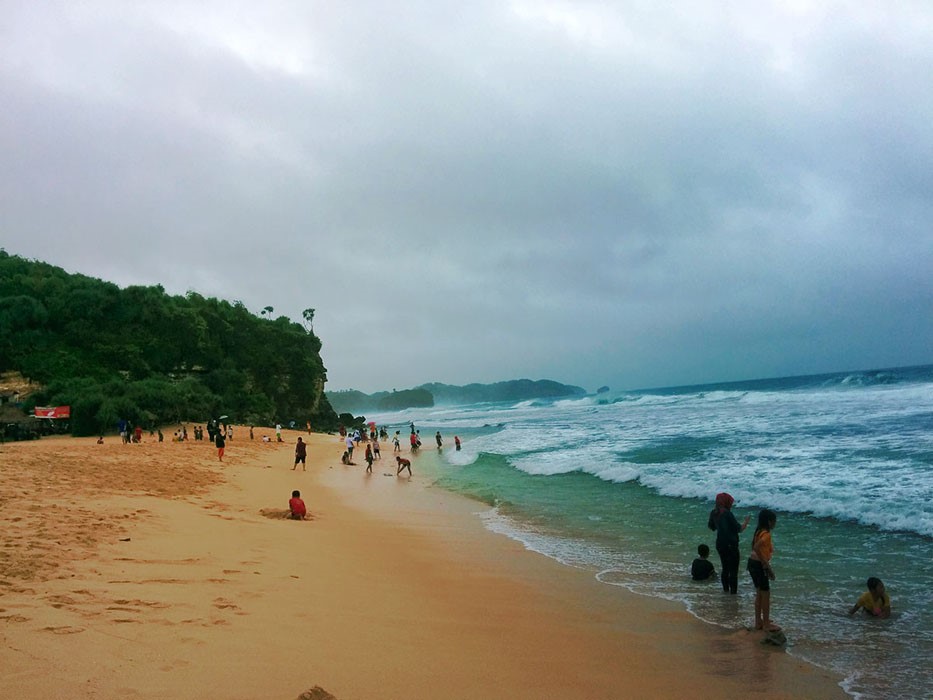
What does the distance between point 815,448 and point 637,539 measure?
12.9 meters

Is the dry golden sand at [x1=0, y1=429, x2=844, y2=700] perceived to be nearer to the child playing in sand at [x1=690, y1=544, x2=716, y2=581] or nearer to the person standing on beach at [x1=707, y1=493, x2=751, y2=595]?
the person standing on beach at [x1=707, y1=493, x2=751, y2=595]

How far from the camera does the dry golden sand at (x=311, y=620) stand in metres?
4.40

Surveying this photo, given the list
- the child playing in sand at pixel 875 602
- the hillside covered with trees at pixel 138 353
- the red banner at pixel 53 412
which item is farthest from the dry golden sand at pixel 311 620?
the hillside covered with trees at pixel 138 353

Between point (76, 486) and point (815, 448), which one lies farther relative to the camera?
point (815, 448)

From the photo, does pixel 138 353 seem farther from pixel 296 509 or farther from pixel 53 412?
pixel 296 509

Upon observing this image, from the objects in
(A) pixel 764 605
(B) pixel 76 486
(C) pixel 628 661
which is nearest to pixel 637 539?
(A) pixel 764 605

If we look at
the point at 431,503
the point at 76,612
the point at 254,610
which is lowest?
the point at 431,503

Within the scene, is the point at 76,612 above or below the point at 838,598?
above

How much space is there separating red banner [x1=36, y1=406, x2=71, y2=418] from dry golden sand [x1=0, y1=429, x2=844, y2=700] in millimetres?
27621

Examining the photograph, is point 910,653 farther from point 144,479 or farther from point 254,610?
point 144,479

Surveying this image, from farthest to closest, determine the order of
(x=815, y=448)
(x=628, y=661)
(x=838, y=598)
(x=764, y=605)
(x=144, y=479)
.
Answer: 1. (x=815, y=448)
2. (x=144, y=479)
3. (x=838, y=598)
4. (x=764, y=605)
5. (x=628, y=661)

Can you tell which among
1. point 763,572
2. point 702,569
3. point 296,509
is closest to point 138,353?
point 296,509

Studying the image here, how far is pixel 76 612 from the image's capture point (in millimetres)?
5188

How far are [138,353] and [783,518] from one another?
160 feet
